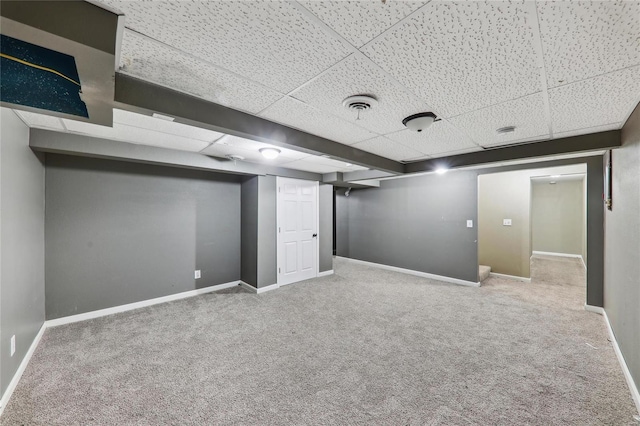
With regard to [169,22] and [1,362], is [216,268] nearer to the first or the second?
[1,362]

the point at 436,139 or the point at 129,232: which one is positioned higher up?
the point at 436,139

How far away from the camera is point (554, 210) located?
7.56m

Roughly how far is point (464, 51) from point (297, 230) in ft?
13.2

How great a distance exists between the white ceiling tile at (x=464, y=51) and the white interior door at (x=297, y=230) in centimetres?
333

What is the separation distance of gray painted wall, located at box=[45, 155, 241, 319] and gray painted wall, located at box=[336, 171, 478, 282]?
3.23 meters

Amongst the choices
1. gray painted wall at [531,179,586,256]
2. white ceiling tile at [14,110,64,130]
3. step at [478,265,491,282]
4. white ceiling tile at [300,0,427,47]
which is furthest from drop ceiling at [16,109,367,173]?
gray painted wall at [531,179,586,256]

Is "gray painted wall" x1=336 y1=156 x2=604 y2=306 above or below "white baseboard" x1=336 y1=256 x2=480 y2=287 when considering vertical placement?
above

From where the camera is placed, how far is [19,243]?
2.18 meters

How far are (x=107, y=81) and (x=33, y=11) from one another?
408mm

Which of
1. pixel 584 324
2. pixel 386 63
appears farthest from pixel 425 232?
pixel 386 63

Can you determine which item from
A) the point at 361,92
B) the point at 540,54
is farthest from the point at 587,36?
the point at 361,92

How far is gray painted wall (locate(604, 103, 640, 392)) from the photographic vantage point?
1887mm

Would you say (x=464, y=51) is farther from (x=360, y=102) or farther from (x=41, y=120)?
(x=41, y=120)

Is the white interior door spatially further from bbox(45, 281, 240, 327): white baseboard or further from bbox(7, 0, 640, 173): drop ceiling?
Answer: bbox(7, 0, 640, 173): drop ceiling
